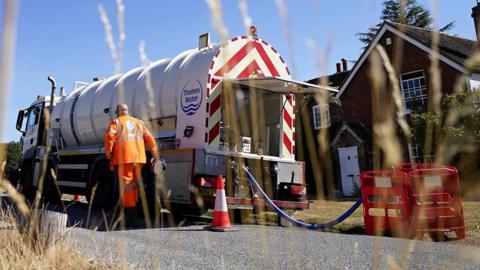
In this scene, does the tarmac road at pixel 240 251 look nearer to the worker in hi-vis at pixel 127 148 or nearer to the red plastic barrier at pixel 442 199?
the worker in hi-vis at pixel 127 148

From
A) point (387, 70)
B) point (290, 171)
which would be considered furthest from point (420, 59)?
point (387, 70)

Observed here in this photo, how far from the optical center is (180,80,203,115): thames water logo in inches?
281

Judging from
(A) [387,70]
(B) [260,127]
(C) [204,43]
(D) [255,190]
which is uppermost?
(C) [204,43]

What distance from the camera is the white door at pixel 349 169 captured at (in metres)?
18.7

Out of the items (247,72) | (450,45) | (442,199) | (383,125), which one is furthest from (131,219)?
(450,45)

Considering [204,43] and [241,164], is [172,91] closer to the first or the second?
[204,43]

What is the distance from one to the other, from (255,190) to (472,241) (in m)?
3.44

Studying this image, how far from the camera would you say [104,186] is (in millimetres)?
8266

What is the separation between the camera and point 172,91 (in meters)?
7.76

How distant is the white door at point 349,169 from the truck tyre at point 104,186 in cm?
1290

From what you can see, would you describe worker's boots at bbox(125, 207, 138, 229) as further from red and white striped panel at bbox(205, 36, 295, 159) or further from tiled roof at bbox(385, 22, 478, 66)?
tiled roof at bbox(385, 22, 478, 66)

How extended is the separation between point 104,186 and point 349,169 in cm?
1328

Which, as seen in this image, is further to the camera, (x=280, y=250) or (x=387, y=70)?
(x=280, y=250)

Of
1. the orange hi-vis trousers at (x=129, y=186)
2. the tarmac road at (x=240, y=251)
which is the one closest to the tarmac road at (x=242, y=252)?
the tarmac road at (x=240, y=251)
